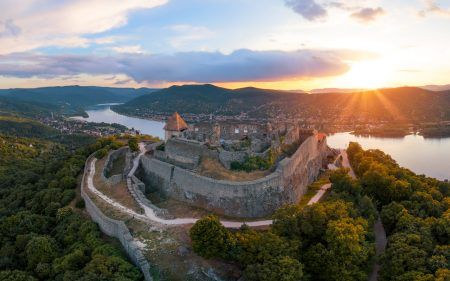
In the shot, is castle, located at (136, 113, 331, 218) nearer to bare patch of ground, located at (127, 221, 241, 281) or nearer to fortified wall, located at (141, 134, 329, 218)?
fortified wall, located at (141, 134, 329, 218)

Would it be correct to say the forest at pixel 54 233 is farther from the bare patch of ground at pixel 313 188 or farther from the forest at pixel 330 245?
the bare patch of ground at pixel 313 188

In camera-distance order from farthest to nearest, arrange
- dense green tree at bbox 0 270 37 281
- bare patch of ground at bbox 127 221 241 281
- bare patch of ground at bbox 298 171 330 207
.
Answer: bare patch of ground at bbox 298 171 330 207
dense green tree at bbox 0 270 37 281
bare patch of ground at bbox 127 221 241 281

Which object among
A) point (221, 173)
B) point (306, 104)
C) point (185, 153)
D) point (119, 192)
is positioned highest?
point (306, 104)

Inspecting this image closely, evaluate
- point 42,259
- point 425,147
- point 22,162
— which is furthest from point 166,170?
point 425,147

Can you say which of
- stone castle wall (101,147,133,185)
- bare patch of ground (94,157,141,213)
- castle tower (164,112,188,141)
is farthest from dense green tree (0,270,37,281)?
castle tower (164,112,188,141)

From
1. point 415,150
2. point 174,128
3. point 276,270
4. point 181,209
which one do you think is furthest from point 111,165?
point 415,150

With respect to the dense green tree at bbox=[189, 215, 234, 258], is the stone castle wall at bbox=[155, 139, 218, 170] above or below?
above

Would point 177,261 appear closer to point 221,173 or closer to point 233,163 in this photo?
point 221,173

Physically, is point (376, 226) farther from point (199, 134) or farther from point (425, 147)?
point (425, 147)
